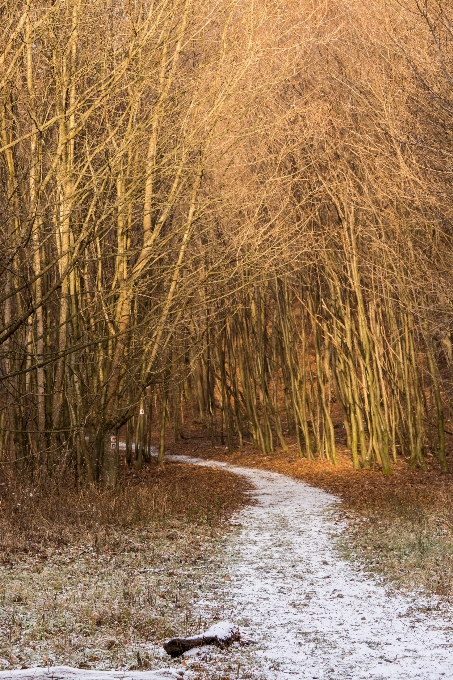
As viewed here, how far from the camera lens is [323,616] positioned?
267 inches

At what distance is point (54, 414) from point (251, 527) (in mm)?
4257

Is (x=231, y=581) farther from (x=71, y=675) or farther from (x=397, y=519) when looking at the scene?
(x=397, y=519)

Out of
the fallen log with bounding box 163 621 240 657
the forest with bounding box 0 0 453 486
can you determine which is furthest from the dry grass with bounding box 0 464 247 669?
the forest with bounding box 0 0 453 486

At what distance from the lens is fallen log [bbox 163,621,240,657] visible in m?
5.59

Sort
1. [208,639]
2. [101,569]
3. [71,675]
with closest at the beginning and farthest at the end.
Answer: [71,675]
[208,639]
[101,569]

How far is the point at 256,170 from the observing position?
750 inches

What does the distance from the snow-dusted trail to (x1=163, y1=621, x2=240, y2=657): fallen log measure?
0.23 meters

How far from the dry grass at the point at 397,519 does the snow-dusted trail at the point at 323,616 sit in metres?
0.34

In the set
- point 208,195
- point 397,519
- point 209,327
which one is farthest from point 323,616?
point 209,327

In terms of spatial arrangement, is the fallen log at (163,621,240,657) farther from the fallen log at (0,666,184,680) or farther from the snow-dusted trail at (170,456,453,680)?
the fallen log at (0,666,184,680)

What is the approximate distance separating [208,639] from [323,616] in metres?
1.43

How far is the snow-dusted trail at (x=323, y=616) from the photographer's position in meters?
5.48

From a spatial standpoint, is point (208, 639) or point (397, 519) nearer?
point (208, 639)

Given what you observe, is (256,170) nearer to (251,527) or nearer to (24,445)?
(24,445)
